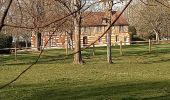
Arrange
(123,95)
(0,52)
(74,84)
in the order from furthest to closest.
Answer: (0,52)
(74,84)
(123,95)

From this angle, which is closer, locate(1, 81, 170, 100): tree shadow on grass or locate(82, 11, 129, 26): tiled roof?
locate(1, 81, 170, 100): tree shadow on grass

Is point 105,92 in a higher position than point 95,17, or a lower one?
lower

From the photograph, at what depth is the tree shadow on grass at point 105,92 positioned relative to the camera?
41.2 ft

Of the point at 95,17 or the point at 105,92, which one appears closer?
the point at 105,92

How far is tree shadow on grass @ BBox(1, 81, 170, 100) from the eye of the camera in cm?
1255

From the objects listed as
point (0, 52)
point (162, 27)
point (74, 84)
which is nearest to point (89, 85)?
point (74, 84)

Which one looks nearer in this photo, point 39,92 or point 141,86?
point 39,92

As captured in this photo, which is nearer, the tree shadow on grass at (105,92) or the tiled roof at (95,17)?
the tree shadow on grass at (105,92)

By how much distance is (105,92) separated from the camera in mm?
13680

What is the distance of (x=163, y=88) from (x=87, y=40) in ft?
235

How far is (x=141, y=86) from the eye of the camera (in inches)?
603

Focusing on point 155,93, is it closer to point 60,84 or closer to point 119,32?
point 60,84

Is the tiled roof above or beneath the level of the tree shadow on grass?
above

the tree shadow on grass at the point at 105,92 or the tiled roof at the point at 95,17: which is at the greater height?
the tiled roof at the point at 95,17
